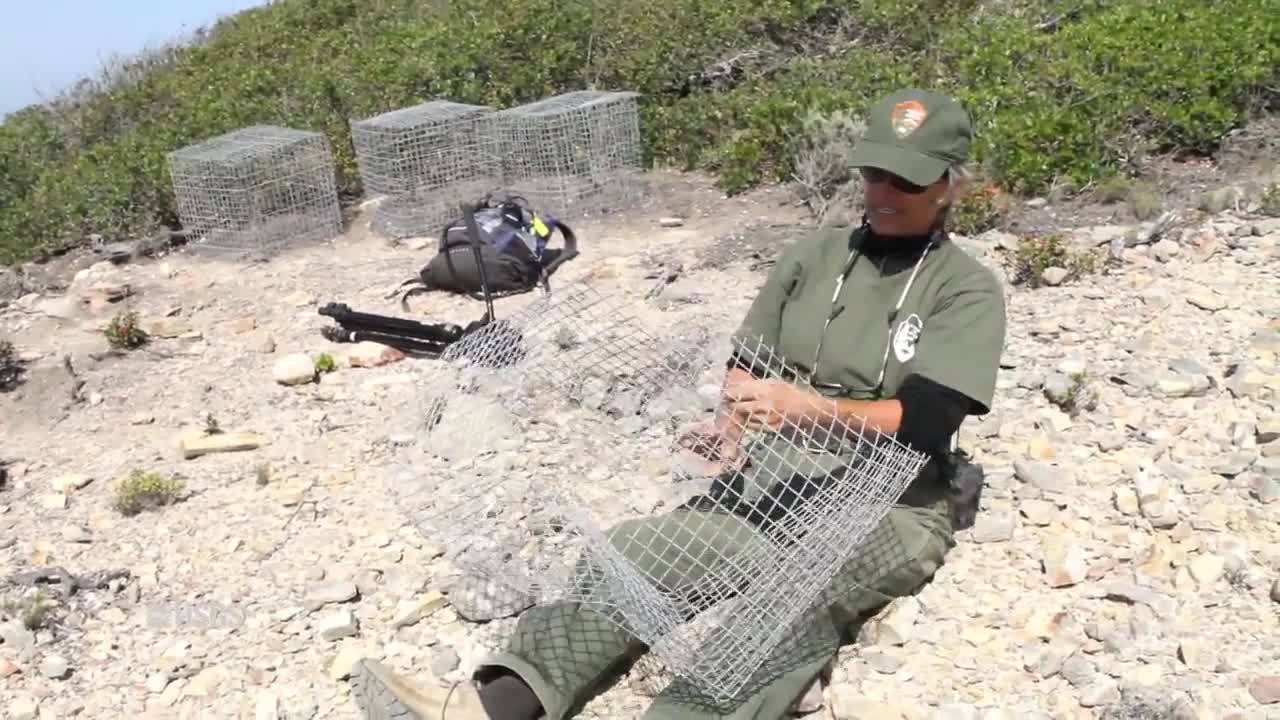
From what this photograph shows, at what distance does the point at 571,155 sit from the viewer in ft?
24.2

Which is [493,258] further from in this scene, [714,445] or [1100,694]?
[1100,694]

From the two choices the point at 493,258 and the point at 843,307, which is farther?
the point at 493,258

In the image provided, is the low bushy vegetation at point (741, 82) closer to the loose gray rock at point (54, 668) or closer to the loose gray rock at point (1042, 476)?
the loose gray rock at point (1042, 476)

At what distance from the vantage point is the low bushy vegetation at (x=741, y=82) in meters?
6.31

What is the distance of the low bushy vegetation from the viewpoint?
6309 millimetres

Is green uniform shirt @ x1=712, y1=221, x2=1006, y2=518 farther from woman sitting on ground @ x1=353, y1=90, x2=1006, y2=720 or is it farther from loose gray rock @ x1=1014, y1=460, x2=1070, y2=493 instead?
loose gray rock @ x1=1014, y1=460, x2=1070, y2=493

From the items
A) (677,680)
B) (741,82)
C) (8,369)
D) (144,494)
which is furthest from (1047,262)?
(8,369)

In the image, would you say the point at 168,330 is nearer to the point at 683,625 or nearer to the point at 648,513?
the point at 648,513

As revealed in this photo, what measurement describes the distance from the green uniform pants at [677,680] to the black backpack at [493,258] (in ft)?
10.5

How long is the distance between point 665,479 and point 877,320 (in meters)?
1.03

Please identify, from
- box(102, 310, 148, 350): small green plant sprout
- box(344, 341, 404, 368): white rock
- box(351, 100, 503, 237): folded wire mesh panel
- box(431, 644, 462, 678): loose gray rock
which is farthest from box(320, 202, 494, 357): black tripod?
box(431, 644, 462, 678): loose gray rock

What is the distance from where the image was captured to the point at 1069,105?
633cm

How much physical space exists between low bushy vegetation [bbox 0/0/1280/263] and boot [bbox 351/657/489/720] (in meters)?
4.37

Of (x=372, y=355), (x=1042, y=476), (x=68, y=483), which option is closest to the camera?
(x=1042, y=476)
